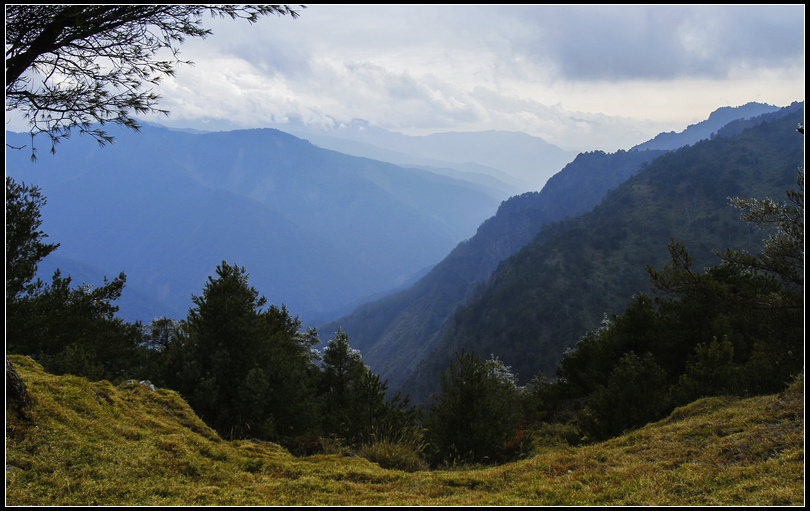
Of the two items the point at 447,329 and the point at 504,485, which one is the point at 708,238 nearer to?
the point at 447,329

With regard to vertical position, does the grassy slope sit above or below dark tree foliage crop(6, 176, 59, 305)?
below

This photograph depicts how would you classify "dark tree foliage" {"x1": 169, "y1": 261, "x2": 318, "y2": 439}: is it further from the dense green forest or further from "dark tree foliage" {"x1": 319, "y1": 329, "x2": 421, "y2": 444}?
"dark tree foliage" {"x1": 319, "y1": 329, "x2": 421, "y2": 444}

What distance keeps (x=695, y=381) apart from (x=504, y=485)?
9.29m

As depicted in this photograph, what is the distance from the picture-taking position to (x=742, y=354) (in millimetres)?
16703

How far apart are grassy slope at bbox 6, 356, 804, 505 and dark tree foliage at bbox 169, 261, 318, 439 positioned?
8.15 feet

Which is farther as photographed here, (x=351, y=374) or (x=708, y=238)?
(x=708, y=238)

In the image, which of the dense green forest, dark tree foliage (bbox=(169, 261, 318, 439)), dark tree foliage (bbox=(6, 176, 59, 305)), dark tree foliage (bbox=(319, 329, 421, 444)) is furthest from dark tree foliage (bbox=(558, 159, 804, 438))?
dark tree foliage (bbox=(6, 176, 59, 305))

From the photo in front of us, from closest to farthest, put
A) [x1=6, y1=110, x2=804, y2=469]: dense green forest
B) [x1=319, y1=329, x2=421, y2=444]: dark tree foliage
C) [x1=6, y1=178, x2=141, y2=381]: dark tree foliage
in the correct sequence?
[x1=6, y1=110, x2=804, y2=469]: dense green forest < [x1=319, y1=329, x2=421, y2=444]: dark tree foliage < [x1=6, y1=178, x2=141, y2=381]: dark tree foliage

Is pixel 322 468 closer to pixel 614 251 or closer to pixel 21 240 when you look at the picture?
pixel 21 240

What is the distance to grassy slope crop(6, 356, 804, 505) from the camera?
4387mm

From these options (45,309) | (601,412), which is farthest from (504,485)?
(45,309)

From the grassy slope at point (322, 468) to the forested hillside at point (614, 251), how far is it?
87.6 m

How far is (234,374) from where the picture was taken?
10438 millimetres

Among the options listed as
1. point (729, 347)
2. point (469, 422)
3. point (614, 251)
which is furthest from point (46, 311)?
point (614, 251)
